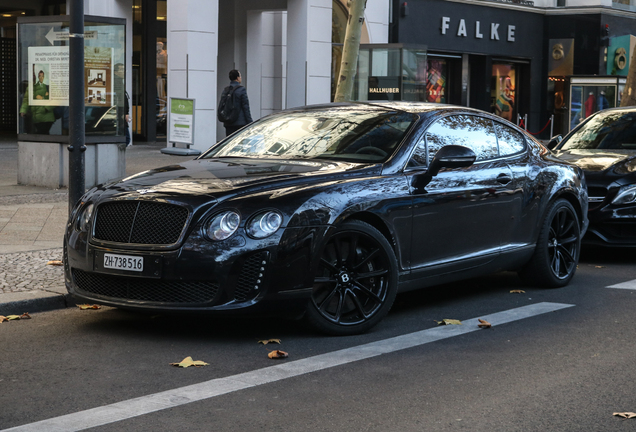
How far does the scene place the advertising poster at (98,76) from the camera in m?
14.5

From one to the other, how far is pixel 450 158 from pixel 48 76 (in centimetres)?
965

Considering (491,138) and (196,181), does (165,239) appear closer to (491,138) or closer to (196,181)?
(196,181)

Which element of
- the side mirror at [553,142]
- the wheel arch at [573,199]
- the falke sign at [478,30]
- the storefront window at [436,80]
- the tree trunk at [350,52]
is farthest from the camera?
the storefront window at [436,80]

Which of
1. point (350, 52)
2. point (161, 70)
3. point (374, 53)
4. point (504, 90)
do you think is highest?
point (374, 53)

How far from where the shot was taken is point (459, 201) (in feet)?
22.4

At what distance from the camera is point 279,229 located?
5.59 meters

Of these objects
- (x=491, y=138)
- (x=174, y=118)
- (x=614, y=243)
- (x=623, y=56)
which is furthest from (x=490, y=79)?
(x=491, y=138)

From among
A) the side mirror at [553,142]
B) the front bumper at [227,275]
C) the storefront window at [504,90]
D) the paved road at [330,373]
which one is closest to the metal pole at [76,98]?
the paved road at [330,373]

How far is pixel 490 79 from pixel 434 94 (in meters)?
2.66

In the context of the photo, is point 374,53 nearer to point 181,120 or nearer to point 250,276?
point 181,120

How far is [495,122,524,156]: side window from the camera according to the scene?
759cm

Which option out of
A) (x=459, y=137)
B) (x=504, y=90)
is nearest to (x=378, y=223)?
(x=459, y=137)

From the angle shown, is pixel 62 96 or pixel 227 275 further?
pixel 62 96

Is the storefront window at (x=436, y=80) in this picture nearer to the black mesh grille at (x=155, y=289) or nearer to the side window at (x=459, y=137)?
the side window at (x=459, y=137)
